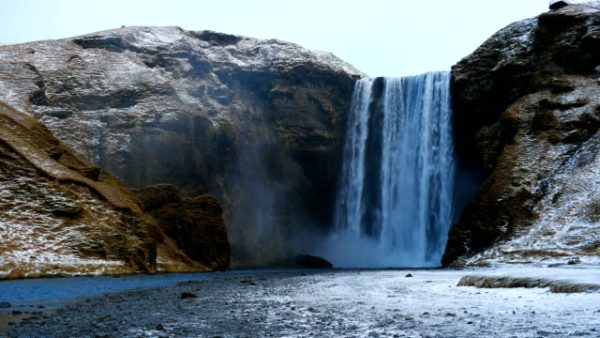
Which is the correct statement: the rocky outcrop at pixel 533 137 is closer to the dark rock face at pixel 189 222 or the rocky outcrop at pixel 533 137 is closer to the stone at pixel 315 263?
the stone at pixel 315 263

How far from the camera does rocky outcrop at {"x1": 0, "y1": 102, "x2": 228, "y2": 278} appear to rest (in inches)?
1049

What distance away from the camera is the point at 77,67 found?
61.7 metres

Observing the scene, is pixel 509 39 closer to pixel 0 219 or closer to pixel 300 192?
pixel 300 192

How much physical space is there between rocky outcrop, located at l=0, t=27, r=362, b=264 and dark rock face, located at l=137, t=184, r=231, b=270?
14239mm

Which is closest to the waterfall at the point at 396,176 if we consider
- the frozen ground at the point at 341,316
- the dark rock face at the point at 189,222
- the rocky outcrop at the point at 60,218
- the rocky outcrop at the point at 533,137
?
the rocky outcrop at the point at 533,137

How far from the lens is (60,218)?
2986 centimetres

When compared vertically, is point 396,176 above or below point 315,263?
above

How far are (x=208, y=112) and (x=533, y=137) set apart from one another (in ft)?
108

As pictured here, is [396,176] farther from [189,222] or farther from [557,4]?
[189,222]

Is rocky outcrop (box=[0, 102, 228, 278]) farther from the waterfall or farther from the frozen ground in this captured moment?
the waterfall

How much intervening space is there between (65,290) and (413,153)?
44.0m

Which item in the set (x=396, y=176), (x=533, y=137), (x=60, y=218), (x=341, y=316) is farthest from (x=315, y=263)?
(x=341, y=316)

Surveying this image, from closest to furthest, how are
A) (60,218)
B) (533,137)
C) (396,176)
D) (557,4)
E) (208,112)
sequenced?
(60,218)
(533,137)
(396,176)
(557,4)
(208,112)

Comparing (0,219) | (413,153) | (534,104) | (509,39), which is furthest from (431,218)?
(0,219)
